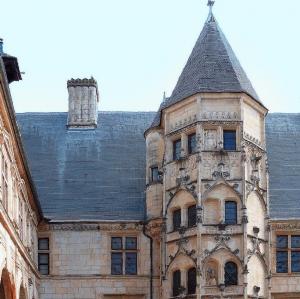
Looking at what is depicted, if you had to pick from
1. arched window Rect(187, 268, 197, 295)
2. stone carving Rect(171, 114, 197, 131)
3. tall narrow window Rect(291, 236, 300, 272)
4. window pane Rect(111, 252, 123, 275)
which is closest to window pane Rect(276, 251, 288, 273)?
tall narrow window Rect(291, 236, 300, 272)

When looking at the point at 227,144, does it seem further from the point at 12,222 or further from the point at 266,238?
the point at 12,222

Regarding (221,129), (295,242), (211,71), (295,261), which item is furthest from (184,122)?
(295,261)

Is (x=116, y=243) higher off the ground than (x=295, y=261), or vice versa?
(x=116, y=243)

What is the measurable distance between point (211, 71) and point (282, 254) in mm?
6374

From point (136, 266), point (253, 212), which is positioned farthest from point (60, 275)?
point (253, 212)

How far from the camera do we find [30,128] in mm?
34906

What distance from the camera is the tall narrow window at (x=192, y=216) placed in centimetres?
2866

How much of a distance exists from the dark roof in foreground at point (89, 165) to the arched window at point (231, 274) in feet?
14.8

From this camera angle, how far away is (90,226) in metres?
31.2

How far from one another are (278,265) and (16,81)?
36.4 feet

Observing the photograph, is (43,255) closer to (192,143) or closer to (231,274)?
(192,143)

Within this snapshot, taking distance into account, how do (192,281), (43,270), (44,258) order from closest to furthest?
(192,281), (43,270), (44,258)

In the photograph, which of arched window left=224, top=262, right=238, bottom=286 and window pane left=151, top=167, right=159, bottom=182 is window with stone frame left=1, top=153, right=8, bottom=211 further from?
window pane left=151, top=167, right=159, bottom=182

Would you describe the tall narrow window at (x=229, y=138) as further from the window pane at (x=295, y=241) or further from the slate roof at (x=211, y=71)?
the window pane at (x=295, y=241)
